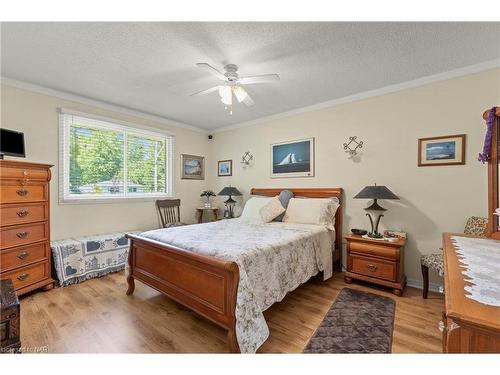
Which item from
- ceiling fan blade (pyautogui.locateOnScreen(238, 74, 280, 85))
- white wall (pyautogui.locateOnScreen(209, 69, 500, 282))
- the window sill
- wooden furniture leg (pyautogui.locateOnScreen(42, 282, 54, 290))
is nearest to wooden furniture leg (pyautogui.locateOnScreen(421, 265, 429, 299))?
white wall (pyautogui.locateOnScreen(209, 69, 500, 282))

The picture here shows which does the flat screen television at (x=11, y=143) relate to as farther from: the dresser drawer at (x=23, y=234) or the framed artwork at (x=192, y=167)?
the framed artwork at (x=192, y=167)

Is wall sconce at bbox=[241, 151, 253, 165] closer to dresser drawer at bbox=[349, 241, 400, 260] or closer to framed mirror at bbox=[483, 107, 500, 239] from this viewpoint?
dresser drawer at bbox=[349, 241, 400, 260]

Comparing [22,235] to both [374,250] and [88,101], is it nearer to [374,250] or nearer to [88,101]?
[88,101]

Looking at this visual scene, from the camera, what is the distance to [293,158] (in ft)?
12.5

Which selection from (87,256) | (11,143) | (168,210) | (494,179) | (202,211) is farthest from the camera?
(202,211)

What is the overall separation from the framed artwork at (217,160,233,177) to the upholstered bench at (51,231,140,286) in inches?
87.5

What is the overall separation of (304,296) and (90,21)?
3200mm

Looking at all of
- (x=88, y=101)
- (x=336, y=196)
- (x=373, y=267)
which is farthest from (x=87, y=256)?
(x=373, y=267)

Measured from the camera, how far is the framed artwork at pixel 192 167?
4590 mm

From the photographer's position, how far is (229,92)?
2258 mm

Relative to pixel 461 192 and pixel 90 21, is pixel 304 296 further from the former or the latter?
pixel 90 21

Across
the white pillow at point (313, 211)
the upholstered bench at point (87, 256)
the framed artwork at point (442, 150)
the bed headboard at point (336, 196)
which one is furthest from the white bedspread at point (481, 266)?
the upholstered bench at point (87, 256)

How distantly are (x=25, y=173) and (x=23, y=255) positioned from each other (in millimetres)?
883
